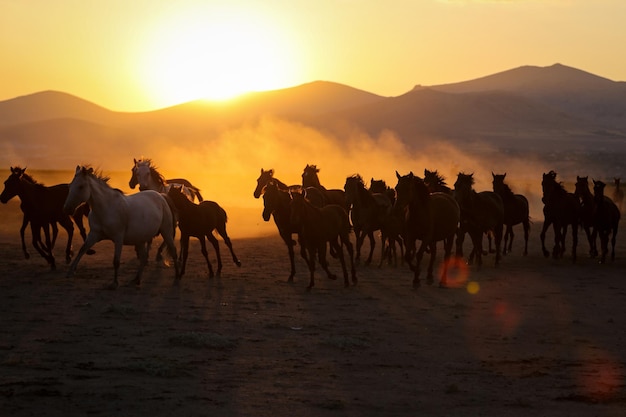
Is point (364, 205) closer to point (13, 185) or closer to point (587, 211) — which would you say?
point (587, 211)

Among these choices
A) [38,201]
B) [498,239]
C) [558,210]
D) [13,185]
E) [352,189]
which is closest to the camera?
[352,189]

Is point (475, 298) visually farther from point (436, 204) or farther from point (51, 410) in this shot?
point (51, 410)

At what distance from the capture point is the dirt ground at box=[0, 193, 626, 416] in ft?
31.8

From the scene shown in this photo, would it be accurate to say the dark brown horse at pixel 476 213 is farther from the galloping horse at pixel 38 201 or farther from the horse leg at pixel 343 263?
the galloping horse at pixel 38 201

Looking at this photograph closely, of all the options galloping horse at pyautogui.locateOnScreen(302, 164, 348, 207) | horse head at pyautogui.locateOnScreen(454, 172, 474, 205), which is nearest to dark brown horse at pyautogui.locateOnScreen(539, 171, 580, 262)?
horse head at pyautogui.locateOnScreen(454, 172, 474, 205)

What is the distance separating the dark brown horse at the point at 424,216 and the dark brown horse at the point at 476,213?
243 centimetres

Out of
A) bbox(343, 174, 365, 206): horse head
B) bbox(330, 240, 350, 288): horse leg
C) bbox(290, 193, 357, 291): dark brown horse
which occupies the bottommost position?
bbox(330, 240, 350, 288): horse leg

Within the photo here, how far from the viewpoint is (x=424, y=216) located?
1953cm

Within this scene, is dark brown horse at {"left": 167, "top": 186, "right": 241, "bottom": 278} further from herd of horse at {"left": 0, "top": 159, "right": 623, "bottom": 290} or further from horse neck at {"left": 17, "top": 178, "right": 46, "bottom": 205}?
horse neck at {"left": 17, "top": 178, "right": 46, "bottom": 205}

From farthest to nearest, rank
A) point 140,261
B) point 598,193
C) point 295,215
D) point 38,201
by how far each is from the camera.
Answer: point 598,193 → point 38,201 → point 140,261 → point 295,215

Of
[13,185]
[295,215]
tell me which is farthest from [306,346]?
[13,185]

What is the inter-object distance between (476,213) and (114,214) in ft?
29.3

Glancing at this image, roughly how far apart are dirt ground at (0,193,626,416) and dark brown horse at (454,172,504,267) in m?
2.09

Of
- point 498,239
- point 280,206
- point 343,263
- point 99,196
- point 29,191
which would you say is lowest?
point 343,263
